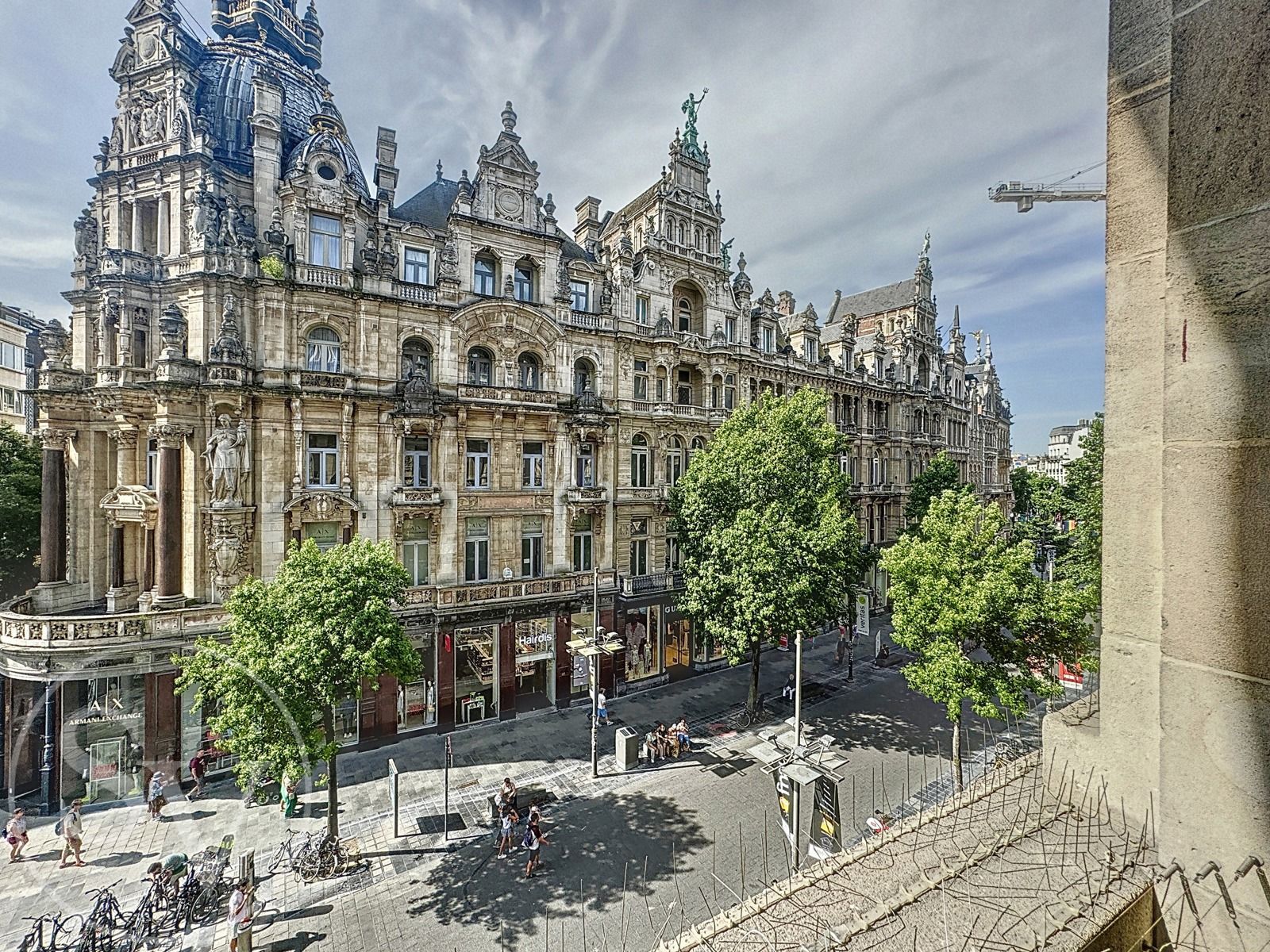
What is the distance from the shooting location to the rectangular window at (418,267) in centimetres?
2444

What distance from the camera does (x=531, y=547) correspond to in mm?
26891

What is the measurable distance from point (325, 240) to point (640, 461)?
698 inches

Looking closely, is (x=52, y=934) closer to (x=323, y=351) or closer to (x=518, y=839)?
(x=518, y=839)

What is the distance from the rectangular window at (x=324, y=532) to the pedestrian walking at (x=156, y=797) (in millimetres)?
8846

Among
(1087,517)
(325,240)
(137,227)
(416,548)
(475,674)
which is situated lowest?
(475,674)

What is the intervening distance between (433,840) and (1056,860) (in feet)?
56.0

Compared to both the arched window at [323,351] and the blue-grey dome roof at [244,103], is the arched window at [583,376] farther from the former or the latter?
the blue-grey dome roof at [244,103]

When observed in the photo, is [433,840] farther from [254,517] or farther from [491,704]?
[254,517]

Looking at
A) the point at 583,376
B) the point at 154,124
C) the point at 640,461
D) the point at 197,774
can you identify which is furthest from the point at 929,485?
the point at 154,124

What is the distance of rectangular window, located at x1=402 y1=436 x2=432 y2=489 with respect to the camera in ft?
79.1

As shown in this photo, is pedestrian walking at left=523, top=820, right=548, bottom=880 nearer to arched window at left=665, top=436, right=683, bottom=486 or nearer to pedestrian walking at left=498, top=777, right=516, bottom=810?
pedestrian walking at left=498, top=777, right=516, bottom=810

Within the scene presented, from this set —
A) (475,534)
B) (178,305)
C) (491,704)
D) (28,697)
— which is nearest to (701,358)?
(475,534)

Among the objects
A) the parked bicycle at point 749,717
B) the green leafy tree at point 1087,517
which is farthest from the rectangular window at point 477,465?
the green leafy tree at point 1087,517

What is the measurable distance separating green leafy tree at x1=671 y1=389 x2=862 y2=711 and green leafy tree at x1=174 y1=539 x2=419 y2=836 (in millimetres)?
12381
